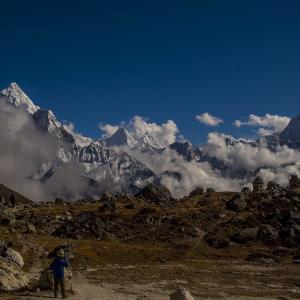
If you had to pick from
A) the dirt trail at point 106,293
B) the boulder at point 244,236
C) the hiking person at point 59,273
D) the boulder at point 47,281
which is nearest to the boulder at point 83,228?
the boulder at point 244,236

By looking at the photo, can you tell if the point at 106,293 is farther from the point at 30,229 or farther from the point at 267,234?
the point at 267,234

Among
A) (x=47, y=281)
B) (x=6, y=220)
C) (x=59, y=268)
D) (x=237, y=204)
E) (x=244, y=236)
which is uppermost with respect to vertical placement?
(x=237, y=204)

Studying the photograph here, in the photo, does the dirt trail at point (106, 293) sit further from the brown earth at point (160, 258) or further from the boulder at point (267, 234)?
the boulder at point (267, 234)

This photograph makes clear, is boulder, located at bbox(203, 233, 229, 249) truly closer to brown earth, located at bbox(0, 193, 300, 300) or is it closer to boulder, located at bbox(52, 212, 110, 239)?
brown earth, located at bbox(0, 193, 300, 300)

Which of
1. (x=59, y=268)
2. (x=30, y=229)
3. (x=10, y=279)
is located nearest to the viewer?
(x=59, y=268)

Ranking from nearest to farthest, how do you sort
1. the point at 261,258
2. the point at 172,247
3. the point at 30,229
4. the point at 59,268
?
the point at 59,268
the point at 261,258
the point at 172,247
the point at 30,229

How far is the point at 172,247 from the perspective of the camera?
431 feet

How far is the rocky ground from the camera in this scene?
58625 millimetres

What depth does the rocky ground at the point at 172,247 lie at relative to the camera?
58.6 m

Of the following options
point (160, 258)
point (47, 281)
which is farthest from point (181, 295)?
point (160, 258)

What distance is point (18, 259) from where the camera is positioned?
77875 millimetres

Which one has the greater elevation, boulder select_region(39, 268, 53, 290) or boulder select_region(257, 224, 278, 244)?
boulder select_region(257, 224, 278, 244)

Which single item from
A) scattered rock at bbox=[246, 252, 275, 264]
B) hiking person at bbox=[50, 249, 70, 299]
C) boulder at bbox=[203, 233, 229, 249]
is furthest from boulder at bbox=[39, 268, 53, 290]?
boulder at bbox=[203, 233, 229, 249]

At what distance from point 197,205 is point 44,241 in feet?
282
